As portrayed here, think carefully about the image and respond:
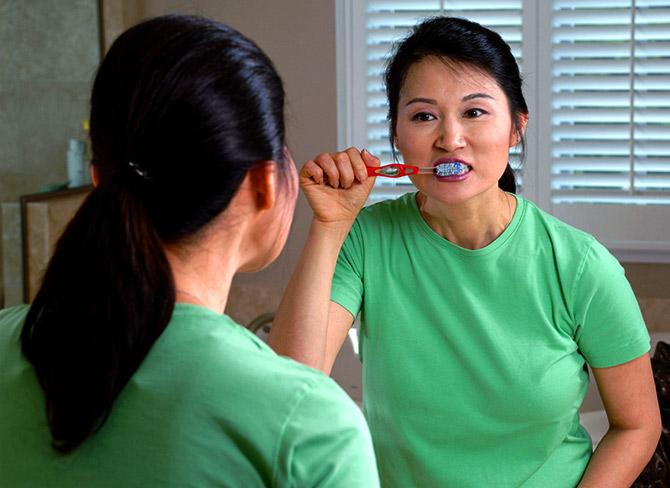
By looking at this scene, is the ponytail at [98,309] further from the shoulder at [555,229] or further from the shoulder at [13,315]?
the shoulder at [555,229]

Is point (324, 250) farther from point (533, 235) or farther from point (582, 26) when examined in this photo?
point (582, 26)

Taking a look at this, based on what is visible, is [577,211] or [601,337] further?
[577,211]

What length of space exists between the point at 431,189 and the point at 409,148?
74 mm

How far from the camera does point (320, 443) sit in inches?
29.2

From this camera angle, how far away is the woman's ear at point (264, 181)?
825 millimetres

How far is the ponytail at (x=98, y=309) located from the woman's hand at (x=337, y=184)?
64cm

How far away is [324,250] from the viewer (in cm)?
142

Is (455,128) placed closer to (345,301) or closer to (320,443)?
(345,301)

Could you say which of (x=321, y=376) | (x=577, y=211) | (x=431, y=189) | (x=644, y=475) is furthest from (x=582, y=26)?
(x=321, y=376)

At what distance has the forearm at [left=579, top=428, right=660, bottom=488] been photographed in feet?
4.77

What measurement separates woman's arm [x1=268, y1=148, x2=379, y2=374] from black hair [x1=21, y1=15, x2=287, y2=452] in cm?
59

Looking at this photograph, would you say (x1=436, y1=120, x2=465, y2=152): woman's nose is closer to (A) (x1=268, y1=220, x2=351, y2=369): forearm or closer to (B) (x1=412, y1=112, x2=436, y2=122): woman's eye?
(B) (x1=412, y1=112, x2=436, y2=122): woman's eye

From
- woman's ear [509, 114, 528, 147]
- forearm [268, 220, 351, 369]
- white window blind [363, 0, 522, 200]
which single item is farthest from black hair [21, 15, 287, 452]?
white window blind [363, 0, 522, 200]

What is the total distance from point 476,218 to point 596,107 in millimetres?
1273
